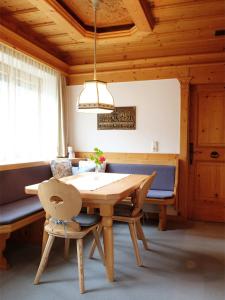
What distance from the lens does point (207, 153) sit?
156 inches

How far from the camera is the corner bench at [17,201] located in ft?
7.96

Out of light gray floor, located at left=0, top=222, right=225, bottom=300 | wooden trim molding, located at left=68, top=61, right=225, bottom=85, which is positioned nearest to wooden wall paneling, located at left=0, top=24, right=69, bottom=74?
wooden trim molding, located at left=68, top=61, right=225, bottom=85

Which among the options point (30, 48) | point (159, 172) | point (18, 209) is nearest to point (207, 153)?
point (159, 172)

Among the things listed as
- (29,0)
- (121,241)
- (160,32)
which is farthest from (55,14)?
(121,241)

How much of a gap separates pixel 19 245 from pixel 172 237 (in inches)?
69.8

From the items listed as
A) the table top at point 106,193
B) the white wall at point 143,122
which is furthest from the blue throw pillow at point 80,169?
the table top at point 106,193

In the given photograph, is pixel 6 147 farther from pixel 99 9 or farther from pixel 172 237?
pixel 172 237

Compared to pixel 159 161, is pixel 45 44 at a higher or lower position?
higher

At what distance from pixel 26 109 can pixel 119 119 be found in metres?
1.44

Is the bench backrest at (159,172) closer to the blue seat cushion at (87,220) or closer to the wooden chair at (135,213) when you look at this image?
the wooden chair at (135,213)

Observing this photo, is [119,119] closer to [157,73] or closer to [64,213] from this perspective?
[157,73]

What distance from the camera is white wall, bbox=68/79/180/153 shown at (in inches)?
158

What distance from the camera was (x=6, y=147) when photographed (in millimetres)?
3211

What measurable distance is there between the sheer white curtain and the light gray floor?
1.25 metres
